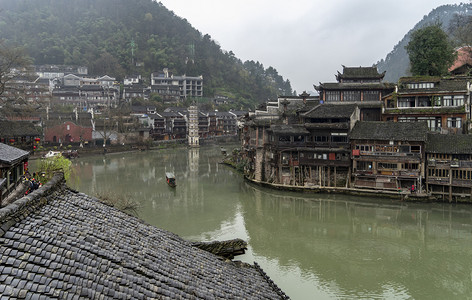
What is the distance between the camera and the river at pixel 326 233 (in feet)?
48.9

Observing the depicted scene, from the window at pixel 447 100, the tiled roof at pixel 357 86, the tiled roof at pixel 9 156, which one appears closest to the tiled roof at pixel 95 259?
the tiled roof at pixel 9 156

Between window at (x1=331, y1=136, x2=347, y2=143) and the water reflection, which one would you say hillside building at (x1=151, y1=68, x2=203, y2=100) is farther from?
the water reflection

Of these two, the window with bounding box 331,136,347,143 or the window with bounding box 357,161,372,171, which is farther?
the window with bounding box 331,136,347,143

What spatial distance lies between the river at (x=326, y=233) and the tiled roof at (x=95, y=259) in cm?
876

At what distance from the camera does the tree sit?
3984cm

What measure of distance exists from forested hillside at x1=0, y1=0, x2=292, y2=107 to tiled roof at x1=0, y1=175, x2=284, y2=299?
94.4 m

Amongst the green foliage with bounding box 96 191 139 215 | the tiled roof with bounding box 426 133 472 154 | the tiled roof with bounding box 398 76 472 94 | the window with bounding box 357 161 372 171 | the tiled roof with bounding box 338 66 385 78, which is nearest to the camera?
the green foliage with bounding box 96 191 139 215

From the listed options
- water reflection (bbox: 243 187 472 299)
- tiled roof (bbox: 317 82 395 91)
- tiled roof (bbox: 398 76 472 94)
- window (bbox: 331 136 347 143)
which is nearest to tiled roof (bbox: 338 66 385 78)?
tiled roof (bbox: 317 82 395 91)

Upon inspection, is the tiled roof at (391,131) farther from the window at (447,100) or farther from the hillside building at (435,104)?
the window at (447,100)

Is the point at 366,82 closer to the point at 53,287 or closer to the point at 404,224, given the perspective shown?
the point at 404,224

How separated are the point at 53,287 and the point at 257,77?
4738 inches

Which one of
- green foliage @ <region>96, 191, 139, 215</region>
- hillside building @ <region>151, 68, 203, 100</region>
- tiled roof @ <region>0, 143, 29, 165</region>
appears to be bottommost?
green foliage @ <region>96, 191, 139, 215</region>

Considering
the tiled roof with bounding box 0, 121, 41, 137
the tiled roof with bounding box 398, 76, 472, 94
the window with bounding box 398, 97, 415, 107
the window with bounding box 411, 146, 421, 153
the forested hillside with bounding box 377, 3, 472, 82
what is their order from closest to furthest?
the window with bounding box 411, 146, 421, 153 < the tiled roof with bounding box 398, 76, 472, 94 < the window with bounding box 398, 97, 415, 107 < the tiled roof with bounding box 0, 121, 41, 137 < the forested hillside with bounding box 377, 3, 472, 82

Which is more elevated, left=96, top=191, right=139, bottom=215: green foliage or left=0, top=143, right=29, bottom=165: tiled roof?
left=0, top=143, right=29, bottom=165: tiled roof
